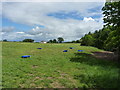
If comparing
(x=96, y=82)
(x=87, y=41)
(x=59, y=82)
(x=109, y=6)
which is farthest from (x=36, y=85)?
(x=87, y=41)

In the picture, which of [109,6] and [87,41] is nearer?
[109,6]

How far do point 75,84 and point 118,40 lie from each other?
30.3 feet

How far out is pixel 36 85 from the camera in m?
4.86

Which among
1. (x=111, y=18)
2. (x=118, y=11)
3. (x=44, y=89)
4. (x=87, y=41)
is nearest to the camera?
(x=44, y=89)

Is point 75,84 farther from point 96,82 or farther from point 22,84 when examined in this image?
point 22,84

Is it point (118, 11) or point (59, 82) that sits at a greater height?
point (118, 11)

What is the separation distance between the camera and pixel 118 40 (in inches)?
445

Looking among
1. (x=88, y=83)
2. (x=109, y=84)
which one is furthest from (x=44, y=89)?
(x=109, y=84)

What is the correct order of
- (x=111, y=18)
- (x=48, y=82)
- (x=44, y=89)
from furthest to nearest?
1. (x=111, y=18)
2. (x=48, y=82)
3. (x=44, y=89)

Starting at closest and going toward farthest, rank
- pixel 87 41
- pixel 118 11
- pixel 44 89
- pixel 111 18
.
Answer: pixel 44 89
pixel 118 11
pixel 111 18
pixel 87 41

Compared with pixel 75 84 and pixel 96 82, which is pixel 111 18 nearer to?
pixel 96 82

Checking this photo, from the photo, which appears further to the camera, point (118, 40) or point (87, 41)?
point (87, 41)

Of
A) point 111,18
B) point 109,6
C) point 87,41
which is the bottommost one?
point 87,41

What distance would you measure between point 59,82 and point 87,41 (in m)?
42.5
